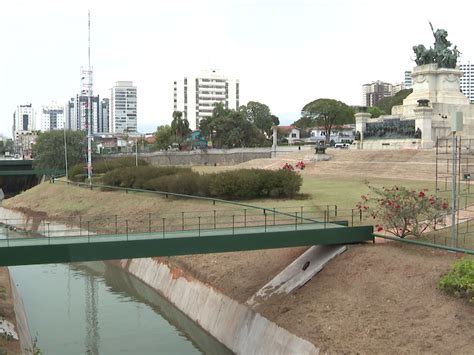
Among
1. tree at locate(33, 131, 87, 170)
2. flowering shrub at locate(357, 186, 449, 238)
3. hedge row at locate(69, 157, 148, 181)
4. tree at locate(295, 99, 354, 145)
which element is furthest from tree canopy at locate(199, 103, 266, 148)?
flowering shrub at locate(357, 186, 449, 238)

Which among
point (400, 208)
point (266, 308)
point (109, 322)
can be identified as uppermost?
point (400, 208)

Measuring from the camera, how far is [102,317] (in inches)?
1243

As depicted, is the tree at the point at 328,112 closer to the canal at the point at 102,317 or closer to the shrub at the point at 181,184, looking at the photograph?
the shrub at the point at 181,184

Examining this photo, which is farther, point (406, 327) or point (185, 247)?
point (185, 247)

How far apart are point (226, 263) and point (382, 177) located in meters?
30.9

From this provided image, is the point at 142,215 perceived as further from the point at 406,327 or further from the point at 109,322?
the point at 406,327

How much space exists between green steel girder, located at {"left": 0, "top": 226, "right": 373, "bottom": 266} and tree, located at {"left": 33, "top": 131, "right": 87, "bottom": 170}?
84.7 m

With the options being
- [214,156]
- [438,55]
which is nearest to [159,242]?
[438,55]

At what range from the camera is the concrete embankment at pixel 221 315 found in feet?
77.2

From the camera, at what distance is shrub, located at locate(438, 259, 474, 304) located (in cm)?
2052

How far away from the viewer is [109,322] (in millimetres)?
30594

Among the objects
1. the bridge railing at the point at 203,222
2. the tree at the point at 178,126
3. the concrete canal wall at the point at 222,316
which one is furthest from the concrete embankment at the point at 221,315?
the tree at the point at 178,126

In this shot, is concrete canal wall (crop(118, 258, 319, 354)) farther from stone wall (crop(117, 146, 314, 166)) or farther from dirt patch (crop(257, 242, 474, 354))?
stone wall (crop(117, 146, 314, 166))

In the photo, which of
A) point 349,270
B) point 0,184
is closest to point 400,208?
point 349,270
